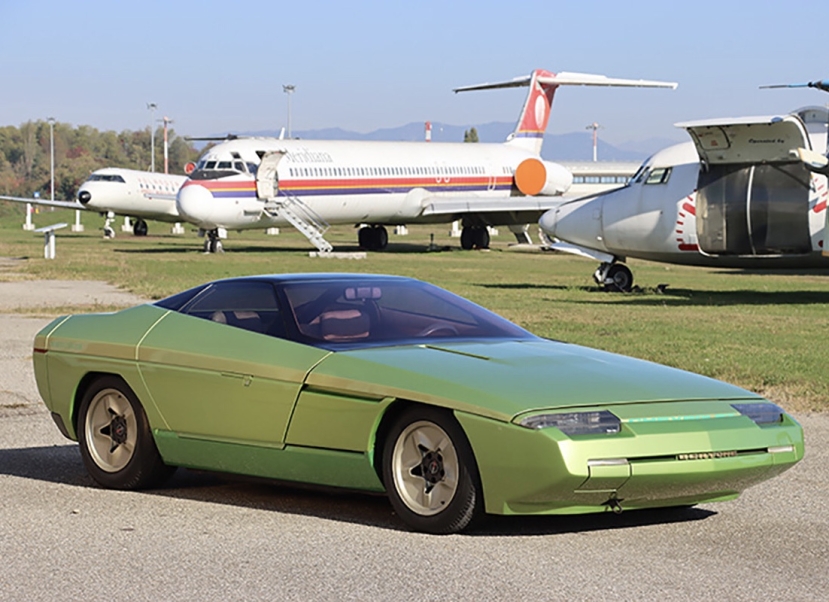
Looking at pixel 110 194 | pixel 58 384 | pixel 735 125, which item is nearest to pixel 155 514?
pixel 58 384

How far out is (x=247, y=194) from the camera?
45906 mm

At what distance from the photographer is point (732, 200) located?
25.3 m

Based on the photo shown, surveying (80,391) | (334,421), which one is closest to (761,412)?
(334,421)

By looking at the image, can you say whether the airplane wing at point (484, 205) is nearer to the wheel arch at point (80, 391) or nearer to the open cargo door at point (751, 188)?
the open cargo door at point (751, 188)

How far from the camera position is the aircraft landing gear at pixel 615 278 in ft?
93.7

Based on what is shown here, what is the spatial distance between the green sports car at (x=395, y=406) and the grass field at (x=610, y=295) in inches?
23.1

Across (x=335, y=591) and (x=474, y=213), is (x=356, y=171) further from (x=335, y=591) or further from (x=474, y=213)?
(x=335, y=591)

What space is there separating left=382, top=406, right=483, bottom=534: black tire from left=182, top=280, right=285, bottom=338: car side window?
3.62ft

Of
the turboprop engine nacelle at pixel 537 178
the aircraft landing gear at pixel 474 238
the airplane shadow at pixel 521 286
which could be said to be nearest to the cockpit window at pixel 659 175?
the airplane shadow at pixel 521 286

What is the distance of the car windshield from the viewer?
768 centimetres

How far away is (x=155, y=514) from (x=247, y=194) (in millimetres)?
38981

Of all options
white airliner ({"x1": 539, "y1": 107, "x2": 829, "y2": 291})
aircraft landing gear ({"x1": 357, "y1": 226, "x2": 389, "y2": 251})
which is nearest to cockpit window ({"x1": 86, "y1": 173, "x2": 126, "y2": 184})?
aircraft landing gear ({"x1": 357, "y1": 226, "x2": 389, "y2": 251})

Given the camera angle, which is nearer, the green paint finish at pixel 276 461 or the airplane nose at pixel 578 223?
the green paint finish at pixel 276 461

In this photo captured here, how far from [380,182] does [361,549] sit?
4422 cm
